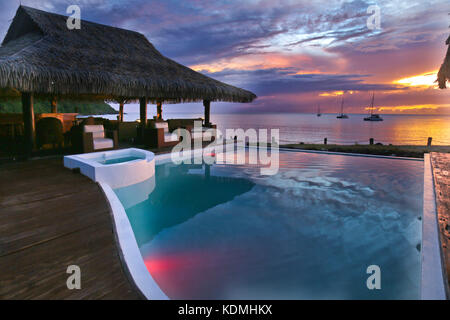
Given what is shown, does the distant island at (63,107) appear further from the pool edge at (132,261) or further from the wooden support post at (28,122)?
the pool edge at (132,261)

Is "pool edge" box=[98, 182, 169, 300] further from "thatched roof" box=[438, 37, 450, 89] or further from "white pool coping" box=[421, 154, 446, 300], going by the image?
"thatched roof" box=[438, 37, 450, 89]

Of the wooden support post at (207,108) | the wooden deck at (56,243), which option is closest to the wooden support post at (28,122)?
the wooden deck at (56,243)

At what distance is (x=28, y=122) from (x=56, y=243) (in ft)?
17.3

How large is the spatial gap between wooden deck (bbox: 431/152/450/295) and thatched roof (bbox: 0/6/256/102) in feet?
22.5

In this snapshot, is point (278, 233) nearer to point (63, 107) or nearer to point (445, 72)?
point (445, 72)

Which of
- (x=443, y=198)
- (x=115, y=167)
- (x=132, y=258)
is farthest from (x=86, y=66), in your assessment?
(x=443, y=198)

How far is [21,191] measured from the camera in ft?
12.3

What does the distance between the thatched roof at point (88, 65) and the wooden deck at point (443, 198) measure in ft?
22.5

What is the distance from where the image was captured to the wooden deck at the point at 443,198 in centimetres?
236

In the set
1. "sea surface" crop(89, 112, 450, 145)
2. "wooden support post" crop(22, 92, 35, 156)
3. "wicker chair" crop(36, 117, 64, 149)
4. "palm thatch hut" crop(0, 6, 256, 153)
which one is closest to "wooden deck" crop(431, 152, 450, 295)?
"palm thatch hut" crop(0, 6, 256, 153)

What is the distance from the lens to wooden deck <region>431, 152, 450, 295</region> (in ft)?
7.75

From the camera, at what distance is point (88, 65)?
6844 millimetres

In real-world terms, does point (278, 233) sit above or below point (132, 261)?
below

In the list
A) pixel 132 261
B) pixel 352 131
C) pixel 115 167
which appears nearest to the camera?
pixel 132 261
